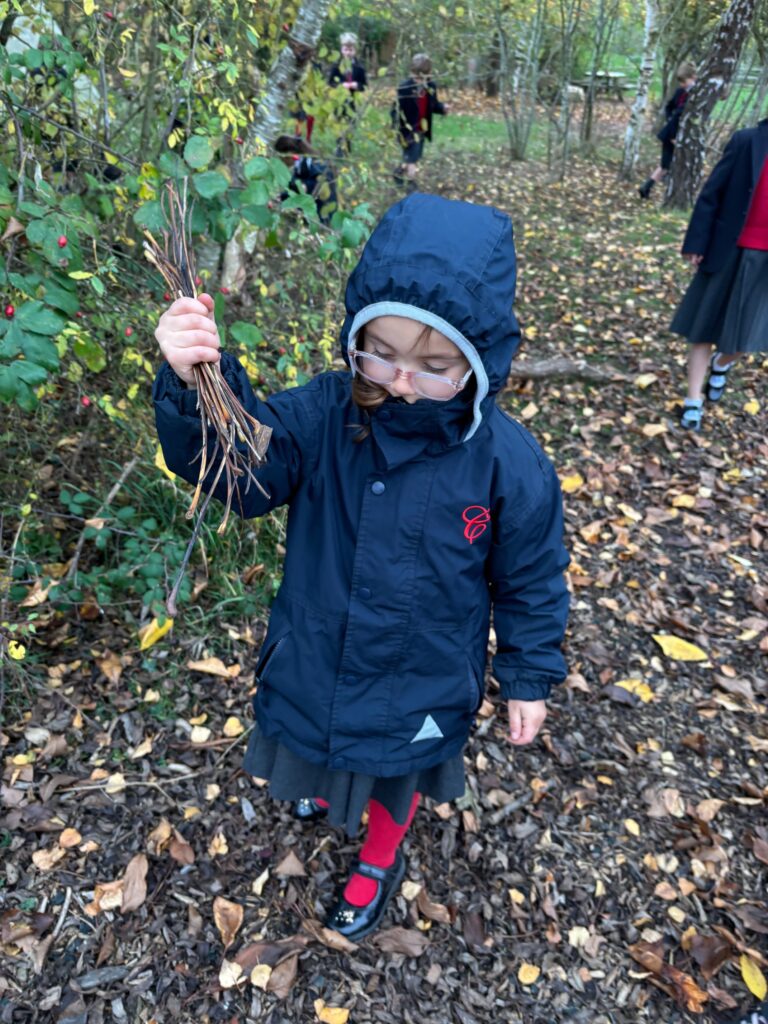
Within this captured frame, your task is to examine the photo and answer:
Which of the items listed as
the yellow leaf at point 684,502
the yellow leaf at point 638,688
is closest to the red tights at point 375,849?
the yellow leaf at point 638,688

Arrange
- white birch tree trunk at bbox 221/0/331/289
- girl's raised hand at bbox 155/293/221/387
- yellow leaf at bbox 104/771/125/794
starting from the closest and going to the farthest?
girl's raised hand at bbox 155/293/221/387 < yellow leaf at bbox 104/771/125/794 < white birch tree trunk at bbox 221/0/331/289

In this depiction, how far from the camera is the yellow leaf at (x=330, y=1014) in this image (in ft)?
6.40

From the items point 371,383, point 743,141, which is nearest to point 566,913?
point 371,383

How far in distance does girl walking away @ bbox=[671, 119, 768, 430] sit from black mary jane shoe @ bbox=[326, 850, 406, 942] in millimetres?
3477

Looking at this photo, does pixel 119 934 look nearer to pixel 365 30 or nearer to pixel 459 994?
pixel 459 994

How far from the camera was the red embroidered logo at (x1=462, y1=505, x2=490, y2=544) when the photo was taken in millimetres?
1574

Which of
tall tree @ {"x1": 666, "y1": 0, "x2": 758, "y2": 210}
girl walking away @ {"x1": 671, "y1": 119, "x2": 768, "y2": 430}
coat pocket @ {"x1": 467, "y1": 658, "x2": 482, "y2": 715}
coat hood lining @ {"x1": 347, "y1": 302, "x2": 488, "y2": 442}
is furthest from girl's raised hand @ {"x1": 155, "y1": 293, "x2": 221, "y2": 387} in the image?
tall tree @ {"x1": 666, "y1": 0, "x2": 758, "y2": 210}

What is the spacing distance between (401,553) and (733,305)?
340 cm

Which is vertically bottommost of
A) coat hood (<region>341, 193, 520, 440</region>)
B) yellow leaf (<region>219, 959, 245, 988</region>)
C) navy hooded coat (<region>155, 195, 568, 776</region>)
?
yellow leaf (<region>219, 959, 245, 988</region>)

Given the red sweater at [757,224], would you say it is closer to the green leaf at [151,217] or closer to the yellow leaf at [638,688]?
the yellow leaf at [638,688]

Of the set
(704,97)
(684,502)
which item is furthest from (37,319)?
(704,97)

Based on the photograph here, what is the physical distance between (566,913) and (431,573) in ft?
4.61

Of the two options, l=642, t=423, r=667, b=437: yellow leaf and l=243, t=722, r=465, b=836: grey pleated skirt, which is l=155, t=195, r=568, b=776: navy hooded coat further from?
l=642, t=423, r=667, b=437: yellow leaf

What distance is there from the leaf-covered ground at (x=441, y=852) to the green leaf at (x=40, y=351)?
1.38 m
